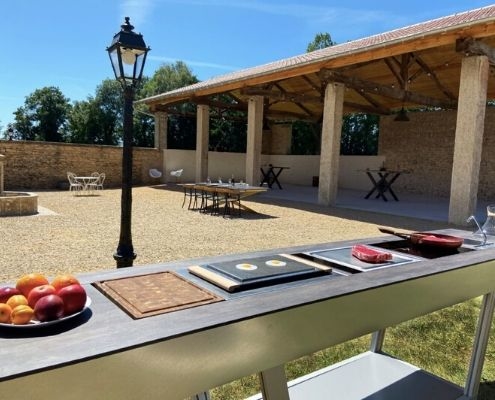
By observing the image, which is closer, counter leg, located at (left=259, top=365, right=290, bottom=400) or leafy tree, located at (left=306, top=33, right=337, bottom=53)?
counter leg, located at (left=259, top=365, right=290, bottom=400)

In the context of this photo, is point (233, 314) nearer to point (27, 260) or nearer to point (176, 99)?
point (27, 260)

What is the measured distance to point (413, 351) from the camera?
2711 mm

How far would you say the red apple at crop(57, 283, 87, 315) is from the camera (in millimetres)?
966

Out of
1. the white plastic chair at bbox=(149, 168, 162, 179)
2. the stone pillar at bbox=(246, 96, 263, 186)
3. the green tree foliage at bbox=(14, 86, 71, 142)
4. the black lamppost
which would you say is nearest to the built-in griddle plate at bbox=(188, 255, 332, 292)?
the black lamppost

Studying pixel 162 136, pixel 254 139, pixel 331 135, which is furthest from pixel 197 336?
pixel 162 136

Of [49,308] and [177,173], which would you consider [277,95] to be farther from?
[49,308]

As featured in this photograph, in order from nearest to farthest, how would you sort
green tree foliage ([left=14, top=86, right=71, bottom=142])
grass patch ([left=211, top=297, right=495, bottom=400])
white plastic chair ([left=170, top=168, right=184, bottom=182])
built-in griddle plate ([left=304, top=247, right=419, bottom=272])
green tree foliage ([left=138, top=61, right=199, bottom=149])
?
built-in griddle plate ([left=304, top=247, right=419, bottom=272]), grass patch ([left=211, top=297, right=495, bottom=400]), white plastic chair ([left=170, top=168, right=184, bottom=182]), green tree foliage ([left=138, top=61, right=199, bottom=149]), green tree foliage ([left=14, top=86, right=71, bottom=142])

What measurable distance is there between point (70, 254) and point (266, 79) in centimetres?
719

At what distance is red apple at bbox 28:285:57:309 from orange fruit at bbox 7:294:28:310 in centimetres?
1

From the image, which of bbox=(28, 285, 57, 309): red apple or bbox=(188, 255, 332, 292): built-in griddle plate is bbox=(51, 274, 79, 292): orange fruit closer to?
bbox=(28, 285, 57, 309): red apple

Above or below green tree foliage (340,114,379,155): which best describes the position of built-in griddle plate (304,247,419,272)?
below

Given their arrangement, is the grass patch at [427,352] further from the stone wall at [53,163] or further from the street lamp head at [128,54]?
the stone wall at [53,163]

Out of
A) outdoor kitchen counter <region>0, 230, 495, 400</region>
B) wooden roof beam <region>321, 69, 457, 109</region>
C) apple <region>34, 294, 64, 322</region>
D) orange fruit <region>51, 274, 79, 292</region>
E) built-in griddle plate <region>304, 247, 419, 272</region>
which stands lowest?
outdoor kitchen counter <region>0, 230, 495, 400</region>

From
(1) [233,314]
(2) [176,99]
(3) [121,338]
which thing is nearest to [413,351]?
(1) [233,314]
